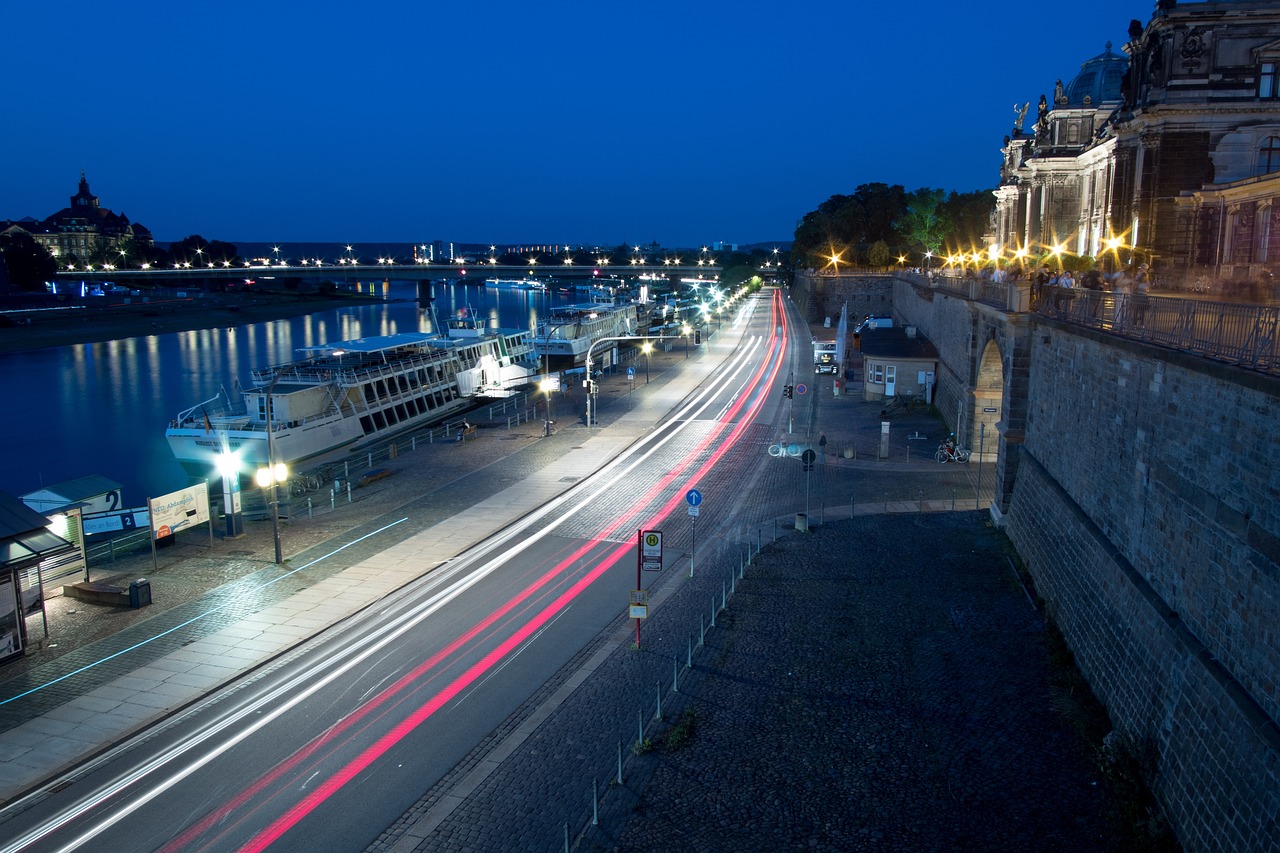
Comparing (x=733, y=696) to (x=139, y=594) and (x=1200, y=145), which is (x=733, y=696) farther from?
(x=1200, y=145)

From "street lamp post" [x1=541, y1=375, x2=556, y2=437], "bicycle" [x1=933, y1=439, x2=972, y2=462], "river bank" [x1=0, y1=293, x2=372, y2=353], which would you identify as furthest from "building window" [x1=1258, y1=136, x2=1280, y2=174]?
"river bank" [x1=0, y1=293, x2=372, y2=353]

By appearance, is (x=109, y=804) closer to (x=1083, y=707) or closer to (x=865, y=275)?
(x=1083, y=707)

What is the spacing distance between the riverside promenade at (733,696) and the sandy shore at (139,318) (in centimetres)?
9537

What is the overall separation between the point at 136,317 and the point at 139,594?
122323 mm

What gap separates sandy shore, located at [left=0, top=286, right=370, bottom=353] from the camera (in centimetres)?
10175

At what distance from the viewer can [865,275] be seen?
9988cm

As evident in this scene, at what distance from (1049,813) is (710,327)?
316ft

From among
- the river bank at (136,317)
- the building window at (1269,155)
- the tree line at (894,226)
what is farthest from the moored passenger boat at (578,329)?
the river bank at (136,317)

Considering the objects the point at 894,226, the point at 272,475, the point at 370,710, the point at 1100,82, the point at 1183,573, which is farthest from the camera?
the point at 894,226

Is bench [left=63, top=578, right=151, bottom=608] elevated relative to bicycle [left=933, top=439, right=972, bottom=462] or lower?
lower

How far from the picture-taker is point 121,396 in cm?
6644

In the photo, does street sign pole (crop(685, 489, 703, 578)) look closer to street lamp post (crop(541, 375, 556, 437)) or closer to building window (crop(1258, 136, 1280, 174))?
street lamp post (crop(541, 375, 556, 437))

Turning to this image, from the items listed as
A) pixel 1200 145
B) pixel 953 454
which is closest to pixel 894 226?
pixel 1200 145

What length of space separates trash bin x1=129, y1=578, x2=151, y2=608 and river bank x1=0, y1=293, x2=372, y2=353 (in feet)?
305
